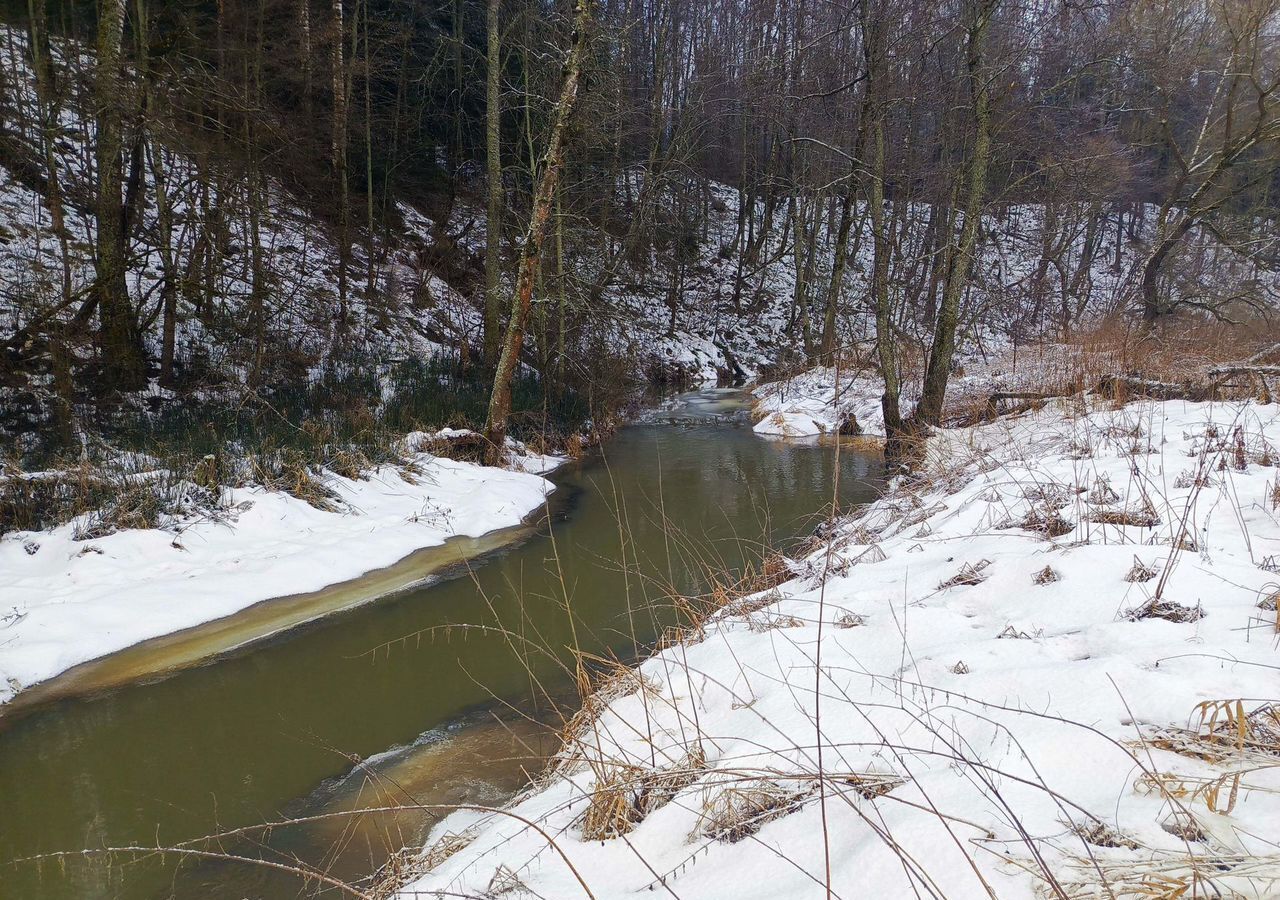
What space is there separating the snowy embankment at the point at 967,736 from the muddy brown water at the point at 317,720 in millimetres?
562

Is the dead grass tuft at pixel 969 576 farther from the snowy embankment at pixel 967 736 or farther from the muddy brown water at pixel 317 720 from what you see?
the muddy brown water at pixel 317 720

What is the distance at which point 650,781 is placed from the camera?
88.9 inches

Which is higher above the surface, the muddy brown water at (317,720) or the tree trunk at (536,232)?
the tree trunk at (536,232)

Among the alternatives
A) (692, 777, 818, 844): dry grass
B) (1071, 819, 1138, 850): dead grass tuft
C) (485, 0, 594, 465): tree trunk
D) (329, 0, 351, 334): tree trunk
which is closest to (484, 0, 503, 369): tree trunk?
(485, 0, 594, 465): tree trunk

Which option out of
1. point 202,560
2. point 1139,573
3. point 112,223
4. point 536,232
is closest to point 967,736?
point 1139,573

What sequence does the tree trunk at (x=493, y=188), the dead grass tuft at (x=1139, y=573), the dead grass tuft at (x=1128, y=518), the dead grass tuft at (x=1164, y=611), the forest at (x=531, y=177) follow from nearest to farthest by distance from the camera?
the dead grass tuft at (x=1164, y=611), the dead grass tuft at (x=1139, y=573), the dead grass tuft at (x=1128, y=518), the forest at (x=531, y=177), the tree trunk at (x=493, y=188)

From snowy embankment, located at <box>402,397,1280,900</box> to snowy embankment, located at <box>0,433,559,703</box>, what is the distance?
3194 mm

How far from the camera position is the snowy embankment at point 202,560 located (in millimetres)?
4609

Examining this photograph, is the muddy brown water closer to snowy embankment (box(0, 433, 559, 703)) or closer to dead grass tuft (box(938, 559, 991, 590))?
snowy embankment (box(0, 433, 559, 703))

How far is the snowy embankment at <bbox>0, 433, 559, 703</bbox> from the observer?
4.61 metres

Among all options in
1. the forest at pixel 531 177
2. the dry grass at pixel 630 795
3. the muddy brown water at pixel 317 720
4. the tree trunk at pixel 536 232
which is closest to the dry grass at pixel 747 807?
the dry grass at pixel 630 795

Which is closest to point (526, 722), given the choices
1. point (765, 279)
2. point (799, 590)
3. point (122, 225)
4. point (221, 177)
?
point (799, 590)

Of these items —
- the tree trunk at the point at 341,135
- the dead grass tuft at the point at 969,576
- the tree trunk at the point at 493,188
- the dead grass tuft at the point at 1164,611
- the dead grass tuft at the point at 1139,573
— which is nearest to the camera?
the dead grass tuft at the point at 1164,611

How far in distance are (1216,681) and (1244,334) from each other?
12687 mm
